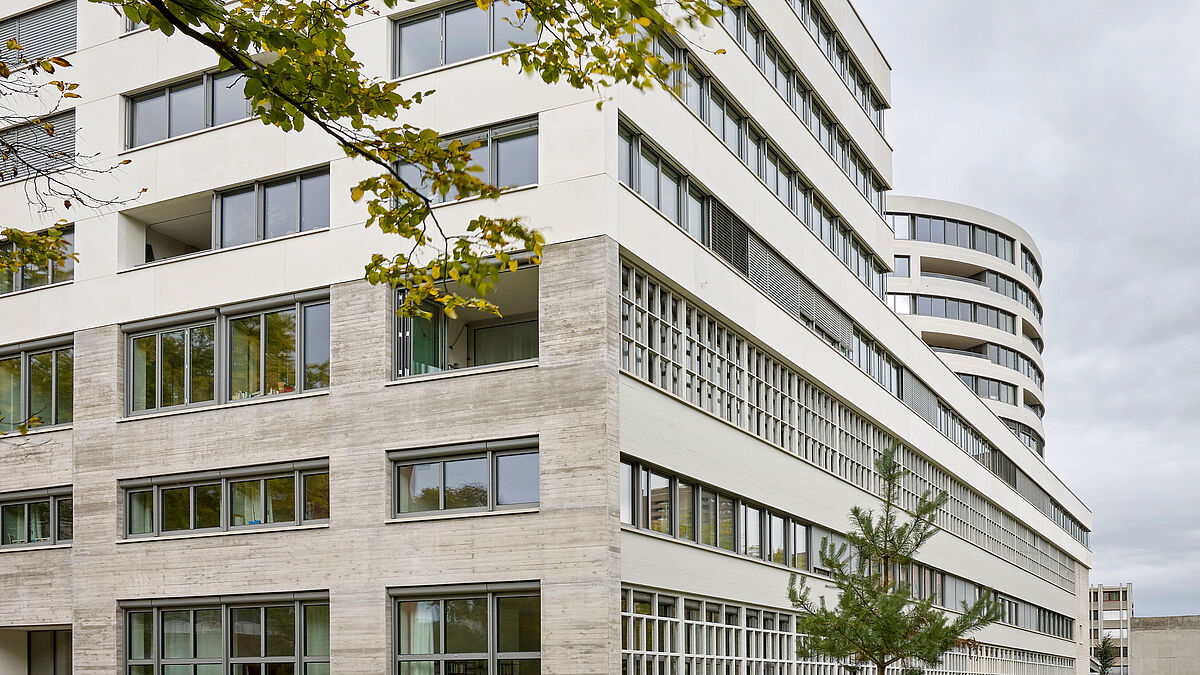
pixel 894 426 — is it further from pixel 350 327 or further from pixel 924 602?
pixel 350 327

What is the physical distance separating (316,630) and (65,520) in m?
7.37

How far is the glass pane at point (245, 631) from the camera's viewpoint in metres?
27.1

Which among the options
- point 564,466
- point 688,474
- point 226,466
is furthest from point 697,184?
point 226,466

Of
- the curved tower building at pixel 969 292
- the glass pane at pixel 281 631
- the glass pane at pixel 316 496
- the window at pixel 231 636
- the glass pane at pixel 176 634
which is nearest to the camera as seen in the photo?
the window at pixel 231 636

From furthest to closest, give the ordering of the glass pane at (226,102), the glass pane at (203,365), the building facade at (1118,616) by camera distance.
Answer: the building facade at (1118,616) < the glass pane at (226,102) < the glass pane at (203,365)

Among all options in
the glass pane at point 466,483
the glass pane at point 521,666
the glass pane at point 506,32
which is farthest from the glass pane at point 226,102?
the glass pane at point 521,666

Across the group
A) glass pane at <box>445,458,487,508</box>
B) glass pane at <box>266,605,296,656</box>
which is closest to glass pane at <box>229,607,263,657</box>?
glass pane at <box>266,605,296,656</box>

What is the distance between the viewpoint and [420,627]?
83.8ft

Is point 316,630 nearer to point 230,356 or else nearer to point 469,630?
point 469,630

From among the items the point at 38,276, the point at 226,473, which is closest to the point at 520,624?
the point at 226,473

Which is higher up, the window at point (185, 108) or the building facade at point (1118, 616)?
the window at point (185, 108)

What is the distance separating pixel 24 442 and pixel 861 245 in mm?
24350

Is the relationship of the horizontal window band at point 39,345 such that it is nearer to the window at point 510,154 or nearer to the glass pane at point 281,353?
the glass pane at point 281,353

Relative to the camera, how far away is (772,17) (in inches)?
1372
